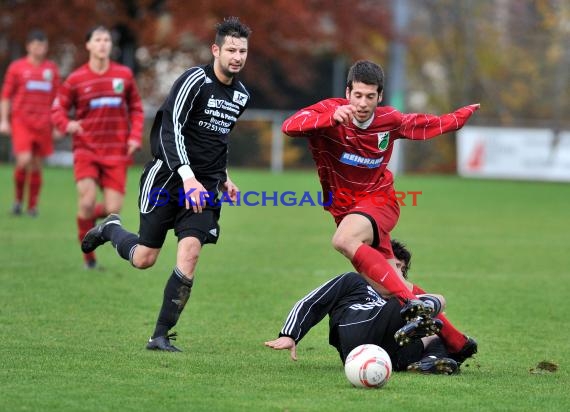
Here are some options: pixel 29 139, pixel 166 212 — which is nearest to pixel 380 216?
pixel 166 212

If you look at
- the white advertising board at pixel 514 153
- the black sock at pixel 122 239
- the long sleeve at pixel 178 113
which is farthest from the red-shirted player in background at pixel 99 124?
the white advertising board at pixel 514 153

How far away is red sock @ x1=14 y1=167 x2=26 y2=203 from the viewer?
15.5m

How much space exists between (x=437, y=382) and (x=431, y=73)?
100ft

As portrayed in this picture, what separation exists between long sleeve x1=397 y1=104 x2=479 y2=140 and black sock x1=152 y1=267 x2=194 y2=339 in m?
1.68

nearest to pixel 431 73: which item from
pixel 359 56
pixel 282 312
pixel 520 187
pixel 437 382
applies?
pixel 359 56

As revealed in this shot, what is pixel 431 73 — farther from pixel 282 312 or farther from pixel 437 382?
pixel 437 382

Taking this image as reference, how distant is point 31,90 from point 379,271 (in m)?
10.1

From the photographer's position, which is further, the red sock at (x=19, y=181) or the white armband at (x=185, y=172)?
the red sock at (x=19, y=181)

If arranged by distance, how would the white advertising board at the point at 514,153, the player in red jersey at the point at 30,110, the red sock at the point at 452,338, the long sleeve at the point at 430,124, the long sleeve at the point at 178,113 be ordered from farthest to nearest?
the white advertising board at the point at 514,153 → the player in red jersey at the point at 30,110 → the long sleeve at the point at 430,124 → the long sleeve at the point at 178,113 → the red sock at the point at 452,338

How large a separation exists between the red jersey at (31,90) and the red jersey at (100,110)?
483 cm

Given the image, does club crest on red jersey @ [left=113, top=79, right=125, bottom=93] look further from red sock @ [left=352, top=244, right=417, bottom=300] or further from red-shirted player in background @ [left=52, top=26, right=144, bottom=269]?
red sock @ [left=352, top=244, right=417, bottom=300]

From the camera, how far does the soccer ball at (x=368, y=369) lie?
5812mm

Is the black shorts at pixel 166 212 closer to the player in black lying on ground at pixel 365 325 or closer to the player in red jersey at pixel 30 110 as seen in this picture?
the player in black lying on ground at pixel 365 325

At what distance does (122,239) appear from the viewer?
7.76m
